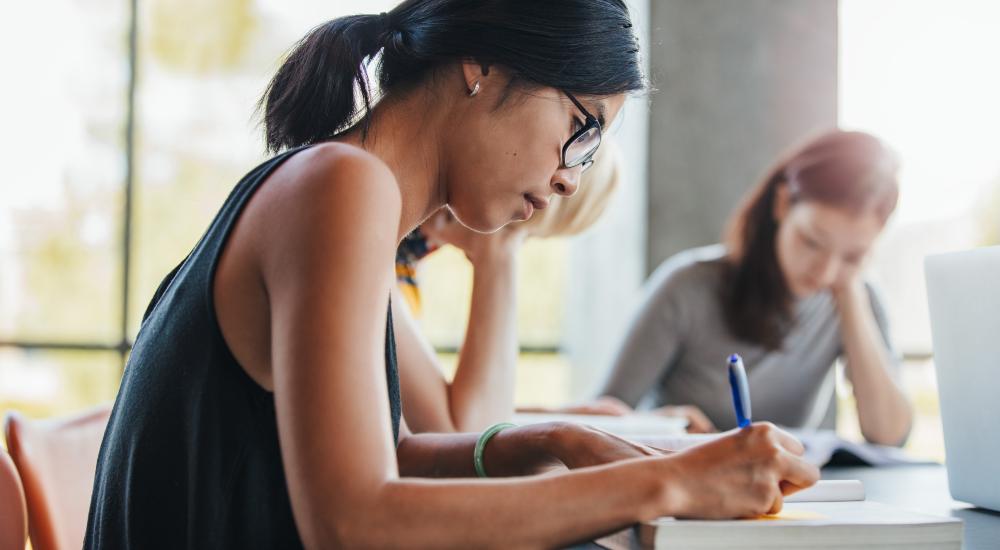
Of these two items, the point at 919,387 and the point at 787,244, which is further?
the point at 919,387

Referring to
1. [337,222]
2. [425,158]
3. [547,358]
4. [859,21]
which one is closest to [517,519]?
[337,222]

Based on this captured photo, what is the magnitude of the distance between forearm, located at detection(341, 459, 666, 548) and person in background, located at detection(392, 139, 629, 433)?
843 millimetres

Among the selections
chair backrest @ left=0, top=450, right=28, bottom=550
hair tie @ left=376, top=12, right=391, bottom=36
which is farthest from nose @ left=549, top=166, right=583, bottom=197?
chair backrest @ left=0, top=450, right=28, bottom=550

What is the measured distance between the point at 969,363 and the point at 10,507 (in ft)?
3.85

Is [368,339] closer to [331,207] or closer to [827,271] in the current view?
[331,207]

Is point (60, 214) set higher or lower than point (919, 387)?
higher

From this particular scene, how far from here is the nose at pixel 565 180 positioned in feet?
3.88

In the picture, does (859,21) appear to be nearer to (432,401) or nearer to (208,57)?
(208,57)

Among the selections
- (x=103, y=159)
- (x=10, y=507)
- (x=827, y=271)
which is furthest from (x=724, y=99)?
(x=10, y=507)

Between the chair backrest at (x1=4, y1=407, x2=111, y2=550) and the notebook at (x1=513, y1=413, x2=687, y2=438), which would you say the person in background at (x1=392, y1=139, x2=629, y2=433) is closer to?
the notebook at (x1=513, y1=413, x2=687, y2=438)

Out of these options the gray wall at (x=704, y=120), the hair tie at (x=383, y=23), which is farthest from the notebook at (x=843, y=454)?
the gray wall at (x=704, y=120)

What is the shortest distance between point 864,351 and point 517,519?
229cm

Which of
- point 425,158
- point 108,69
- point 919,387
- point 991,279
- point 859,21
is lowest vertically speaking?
point 919,387

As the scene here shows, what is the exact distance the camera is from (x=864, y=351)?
284cm
